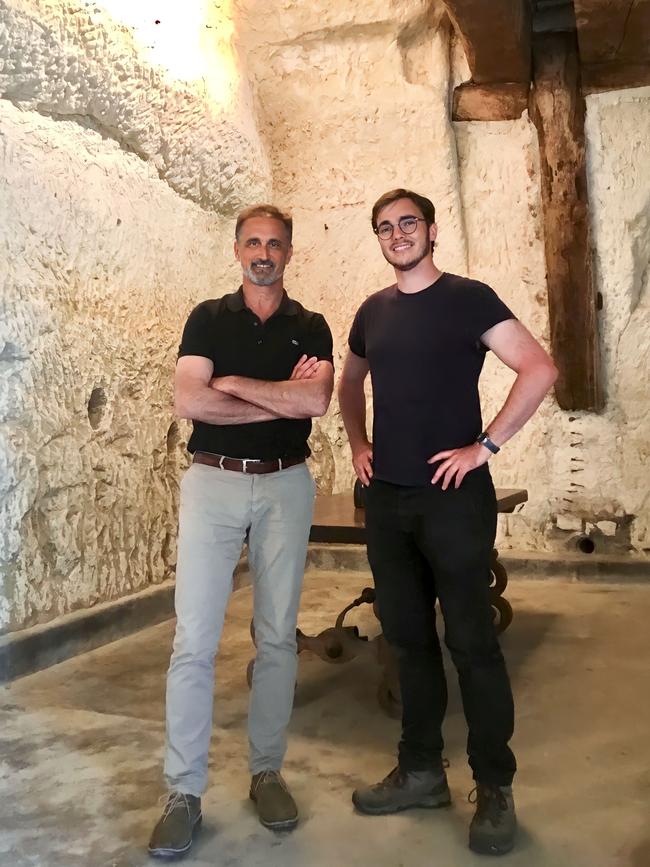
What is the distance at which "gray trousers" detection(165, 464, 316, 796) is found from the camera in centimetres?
183

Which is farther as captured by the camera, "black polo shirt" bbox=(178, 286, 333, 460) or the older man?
"black polo shirt" bbox=(178, 286, 333, 460)

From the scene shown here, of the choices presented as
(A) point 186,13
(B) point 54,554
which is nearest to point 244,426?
(B) point 54,554

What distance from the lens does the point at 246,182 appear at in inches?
179

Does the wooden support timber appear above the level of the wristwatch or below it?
above

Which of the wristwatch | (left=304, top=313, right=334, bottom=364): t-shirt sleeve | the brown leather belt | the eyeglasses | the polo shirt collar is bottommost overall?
the brown leather belt

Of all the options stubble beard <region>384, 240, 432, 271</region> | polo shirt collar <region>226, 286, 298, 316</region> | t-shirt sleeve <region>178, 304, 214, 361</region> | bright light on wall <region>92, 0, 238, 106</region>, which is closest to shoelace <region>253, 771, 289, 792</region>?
t-shirt sleeve <region>178, 304, 214, 361</region>

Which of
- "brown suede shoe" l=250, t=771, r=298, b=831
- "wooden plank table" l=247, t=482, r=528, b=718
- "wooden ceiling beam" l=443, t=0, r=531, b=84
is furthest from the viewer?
"wooden ceiling beam" l=443, t=0, r=531, b=84

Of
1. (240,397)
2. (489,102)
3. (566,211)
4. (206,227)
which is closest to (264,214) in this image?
(240,397)

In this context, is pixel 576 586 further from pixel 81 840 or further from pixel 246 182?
pixel 81 840

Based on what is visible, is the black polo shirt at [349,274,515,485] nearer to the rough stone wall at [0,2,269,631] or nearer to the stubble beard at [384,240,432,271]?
the stubble beard at [384,240,432,271]

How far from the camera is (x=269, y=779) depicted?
6.47 ft

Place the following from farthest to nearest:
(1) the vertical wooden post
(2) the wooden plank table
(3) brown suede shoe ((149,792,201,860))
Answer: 1. (1) the vertical wooden post
2. (2) the wooden plank table
3. (3) brown suede shoe ((149,792,201,860))

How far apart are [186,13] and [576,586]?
11.4 feet

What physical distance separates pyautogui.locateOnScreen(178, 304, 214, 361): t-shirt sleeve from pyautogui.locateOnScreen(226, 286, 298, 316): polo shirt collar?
6 centimetres
